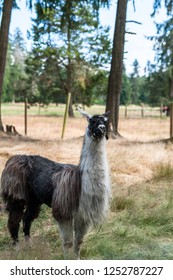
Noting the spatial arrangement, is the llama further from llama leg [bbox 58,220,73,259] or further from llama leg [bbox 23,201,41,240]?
llama leg [bbox 23,201,41,240]

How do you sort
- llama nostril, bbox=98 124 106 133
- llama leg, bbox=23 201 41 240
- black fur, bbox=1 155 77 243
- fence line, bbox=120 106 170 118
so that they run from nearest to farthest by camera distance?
llama nostril, bbox=98 124 106 133, black fur, bbox=1 155 77 243, llama leg, bbox=23 201 41 240, fence line, bbox=120 106 170 118

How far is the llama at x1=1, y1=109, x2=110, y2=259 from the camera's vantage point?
4.14 m

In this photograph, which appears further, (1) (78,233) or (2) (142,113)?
(2) (142,113)

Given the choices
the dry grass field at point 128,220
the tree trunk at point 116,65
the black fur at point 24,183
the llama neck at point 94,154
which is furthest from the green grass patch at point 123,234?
the tree trunk at point 116,65

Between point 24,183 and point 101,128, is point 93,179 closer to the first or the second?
point 101,128

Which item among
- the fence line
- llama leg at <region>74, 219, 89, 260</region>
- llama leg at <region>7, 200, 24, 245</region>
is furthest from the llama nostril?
the fence line

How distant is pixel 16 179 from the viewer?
474 centimetres

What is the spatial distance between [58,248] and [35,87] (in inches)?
1684

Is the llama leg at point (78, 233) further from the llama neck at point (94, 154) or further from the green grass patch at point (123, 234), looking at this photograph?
the llama neck at point (94, 154)

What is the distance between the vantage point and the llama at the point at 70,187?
13.6 ft

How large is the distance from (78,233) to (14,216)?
90cm

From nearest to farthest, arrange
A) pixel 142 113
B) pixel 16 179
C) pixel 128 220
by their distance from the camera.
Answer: pixel 16 179 → pixel 128 220 → pixel 142 113

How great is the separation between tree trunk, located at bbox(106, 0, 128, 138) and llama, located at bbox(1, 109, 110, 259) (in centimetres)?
851

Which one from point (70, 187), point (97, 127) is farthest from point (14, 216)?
point (97, 127)
